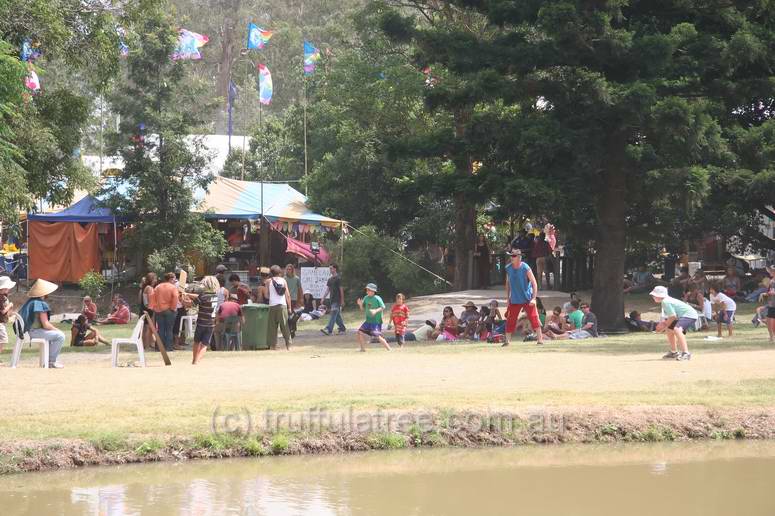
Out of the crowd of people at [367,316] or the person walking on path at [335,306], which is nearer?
the crowd of people at [367,316]

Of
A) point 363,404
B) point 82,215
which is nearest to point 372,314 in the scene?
point 363,404

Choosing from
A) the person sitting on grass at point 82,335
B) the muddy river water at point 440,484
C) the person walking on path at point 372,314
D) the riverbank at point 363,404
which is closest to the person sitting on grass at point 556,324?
the person walking on path at point 372,314

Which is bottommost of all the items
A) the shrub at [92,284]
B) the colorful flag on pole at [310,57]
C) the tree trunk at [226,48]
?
the shrub at [92,284]

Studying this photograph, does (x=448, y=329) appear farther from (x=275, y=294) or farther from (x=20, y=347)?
(x=20, y=347)

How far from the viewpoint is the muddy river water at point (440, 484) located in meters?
8.69

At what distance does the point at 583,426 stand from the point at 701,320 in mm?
12891

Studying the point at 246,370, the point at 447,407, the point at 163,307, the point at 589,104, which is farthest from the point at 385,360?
the point at 589,104

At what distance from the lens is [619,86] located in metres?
22.2

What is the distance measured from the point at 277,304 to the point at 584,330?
6.02 meters

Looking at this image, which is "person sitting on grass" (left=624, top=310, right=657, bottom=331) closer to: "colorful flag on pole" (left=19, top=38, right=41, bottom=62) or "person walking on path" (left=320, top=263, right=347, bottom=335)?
"person walking on path" (left=320, top=263, right=347, bottom=335)

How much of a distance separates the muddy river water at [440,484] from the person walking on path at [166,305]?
9.39m

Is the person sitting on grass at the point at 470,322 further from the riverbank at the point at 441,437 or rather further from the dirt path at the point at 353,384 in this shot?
the riverbank at the point at 441,437

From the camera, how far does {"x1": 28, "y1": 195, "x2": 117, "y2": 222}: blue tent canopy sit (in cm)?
3603

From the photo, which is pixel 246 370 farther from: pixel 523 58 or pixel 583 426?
pixel 523 58
